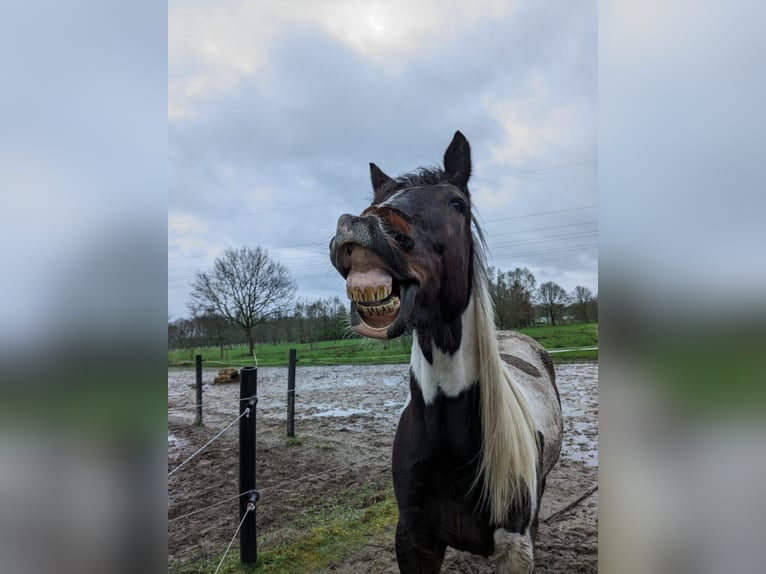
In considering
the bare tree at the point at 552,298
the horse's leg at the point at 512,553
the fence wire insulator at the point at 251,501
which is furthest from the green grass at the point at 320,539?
the bare tree at the point at 552,298

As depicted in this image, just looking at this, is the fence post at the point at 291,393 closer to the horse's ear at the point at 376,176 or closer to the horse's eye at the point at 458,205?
the horse's ear at the point at 376,176

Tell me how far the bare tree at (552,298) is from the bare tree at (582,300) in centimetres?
11

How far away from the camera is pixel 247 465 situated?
5.53 ft

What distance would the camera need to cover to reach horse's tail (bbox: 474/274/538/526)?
0.99m

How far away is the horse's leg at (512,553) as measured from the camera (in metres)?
1.00

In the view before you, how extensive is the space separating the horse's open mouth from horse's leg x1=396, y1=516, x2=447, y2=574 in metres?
0.71

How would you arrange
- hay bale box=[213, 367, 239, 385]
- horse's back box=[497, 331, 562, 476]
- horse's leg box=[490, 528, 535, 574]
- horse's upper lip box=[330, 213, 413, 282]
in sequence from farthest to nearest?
hay bale box=[213, 367, 239, 385]
horse's back box=[497, 331, 562, 476]
horse's leg box=[490, 528, 535, 574]
horse's upper lip box=[330, 213, 413, 282]

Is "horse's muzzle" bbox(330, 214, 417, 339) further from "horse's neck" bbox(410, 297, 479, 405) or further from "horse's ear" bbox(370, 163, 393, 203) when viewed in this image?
"horse's ear" bbox(370, 163, 393, 203)

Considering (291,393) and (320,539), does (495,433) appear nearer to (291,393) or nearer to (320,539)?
(320,539)

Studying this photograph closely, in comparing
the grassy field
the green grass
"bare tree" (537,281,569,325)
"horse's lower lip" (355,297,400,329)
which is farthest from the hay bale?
"horse's lower lip" (355,297,400,329)
